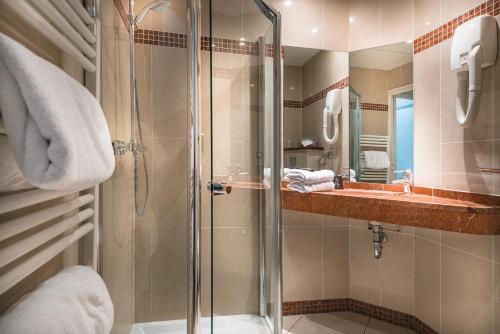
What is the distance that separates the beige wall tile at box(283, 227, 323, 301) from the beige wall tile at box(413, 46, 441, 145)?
96 centimetres

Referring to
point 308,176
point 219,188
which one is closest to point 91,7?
point 219,188

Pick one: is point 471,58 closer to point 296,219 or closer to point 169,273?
point 296,219

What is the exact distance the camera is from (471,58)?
1.49 m

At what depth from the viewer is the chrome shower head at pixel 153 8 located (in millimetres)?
1150

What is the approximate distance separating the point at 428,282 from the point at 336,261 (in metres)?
0.59

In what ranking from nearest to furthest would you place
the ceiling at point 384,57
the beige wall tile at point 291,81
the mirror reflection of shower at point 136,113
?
the mirror reflection of shower at point 136,113, the ceiling at point 384,57, the beige wall tile at point 291,81

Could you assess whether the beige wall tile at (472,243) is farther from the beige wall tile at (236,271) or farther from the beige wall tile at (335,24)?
the beige wall tile at (335,24)

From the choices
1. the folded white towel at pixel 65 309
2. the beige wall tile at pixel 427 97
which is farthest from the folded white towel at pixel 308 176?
the folded white towel at pixel 65 309

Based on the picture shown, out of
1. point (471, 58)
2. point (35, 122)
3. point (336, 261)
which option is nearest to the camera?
point (35, 122)

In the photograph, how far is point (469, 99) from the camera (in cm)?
151

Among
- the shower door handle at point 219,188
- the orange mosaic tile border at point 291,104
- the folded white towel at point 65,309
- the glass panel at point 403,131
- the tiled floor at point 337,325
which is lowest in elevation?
the tiled floor at point 337,325

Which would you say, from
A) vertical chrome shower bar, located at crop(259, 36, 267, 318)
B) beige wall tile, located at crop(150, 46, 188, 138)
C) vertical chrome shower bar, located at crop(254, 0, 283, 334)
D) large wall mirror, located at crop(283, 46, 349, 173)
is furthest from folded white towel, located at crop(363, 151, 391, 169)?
beige wall tile, located at crop(150, 46, 188, 138)

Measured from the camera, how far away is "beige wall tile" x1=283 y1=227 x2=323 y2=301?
2.10m

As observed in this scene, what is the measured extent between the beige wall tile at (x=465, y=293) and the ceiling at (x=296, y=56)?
4.98 feet
